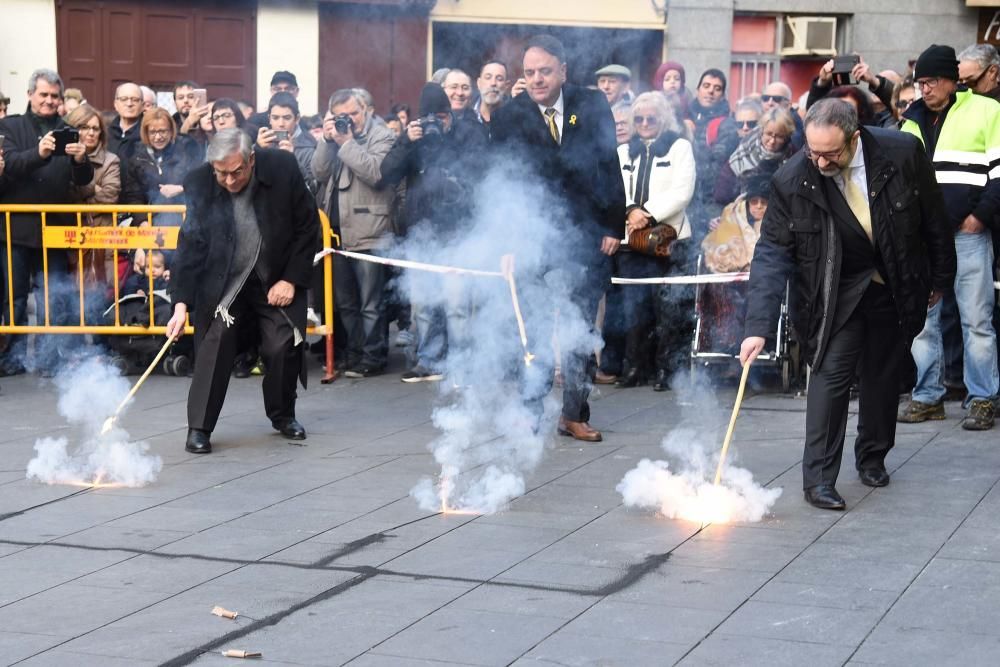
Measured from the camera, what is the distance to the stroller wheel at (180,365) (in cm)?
1010

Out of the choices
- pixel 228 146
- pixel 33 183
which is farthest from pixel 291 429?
pixel 33 183

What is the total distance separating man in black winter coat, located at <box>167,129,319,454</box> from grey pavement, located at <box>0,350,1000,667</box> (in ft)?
1.16

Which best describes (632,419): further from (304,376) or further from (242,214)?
(242,214)

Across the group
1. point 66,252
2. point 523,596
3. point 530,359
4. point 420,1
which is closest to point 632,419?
point 530,359

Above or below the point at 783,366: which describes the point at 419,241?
above

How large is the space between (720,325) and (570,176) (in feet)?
7.62

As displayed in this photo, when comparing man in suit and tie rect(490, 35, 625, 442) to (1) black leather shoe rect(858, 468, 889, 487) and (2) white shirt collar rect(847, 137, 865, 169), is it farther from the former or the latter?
(2) white shirt collar rect(847, 137, 865, 169)

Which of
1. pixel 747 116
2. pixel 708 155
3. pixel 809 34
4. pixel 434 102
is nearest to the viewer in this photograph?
pixel 434 102

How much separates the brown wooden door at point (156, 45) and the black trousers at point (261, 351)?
33.9 ft

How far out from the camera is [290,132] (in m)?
10.8

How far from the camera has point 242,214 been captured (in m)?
7.79

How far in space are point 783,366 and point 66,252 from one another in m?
4.95

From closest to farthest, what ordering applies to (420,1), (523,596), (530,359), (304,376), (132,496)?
(523,596) < (132,496) < (530,359) < (304,376) < (420,1)

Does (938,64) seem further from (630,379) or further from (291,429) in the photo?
(291,429)
